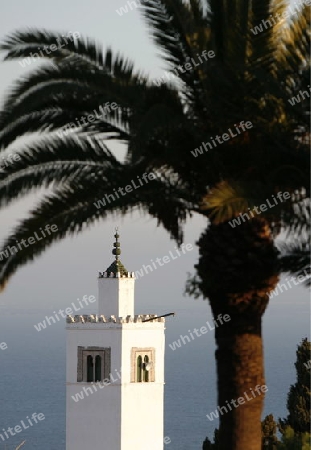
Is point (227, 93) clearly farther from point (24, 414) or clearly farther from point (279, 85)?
point (24, 414)

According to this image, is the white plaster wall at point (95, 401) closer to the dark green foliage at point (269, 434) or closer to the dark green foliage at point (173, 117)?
the dark green foliage at point (269, 434)

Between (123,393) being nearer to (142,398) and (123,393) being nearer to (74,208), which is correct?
(142,398)

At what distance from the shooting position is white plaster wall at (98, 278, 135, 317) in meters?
61.0

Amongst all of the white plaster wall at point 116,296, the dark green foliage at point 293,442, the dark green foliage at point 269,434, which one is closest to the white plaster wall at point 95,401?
the white plaster wall at point 116,296

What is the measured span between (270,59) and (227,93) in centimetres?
91

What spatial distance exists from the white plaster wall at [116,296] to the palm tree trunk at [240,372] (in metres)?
43.5

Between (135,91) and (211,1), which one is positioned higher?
(211,1)

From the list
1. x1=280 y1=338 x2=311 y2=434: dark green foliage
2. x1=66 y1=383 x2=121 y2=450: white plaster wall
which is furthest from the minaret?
x1=280 y1=338 x2=311 y2=434: dark green foliage

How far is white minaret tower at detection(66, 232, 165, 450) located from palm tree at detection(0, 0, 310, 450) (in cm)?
4574

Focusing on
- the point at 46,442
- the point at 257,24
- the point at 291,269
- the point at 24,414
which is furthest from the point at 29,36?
the point at 24,414

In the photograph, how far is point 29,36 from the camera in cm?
1669

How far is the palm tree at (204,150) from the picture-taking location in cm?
1608

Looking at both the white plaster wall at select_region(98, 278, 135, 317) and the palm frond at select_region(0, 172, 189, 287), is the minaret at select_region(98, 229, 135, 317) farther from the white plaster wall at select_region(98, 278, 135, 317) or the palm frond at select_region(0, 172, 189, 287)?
the palm frond at select_region(0, 172, 189, 287)

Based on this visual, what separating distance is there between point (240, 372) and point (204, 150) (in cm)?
249
